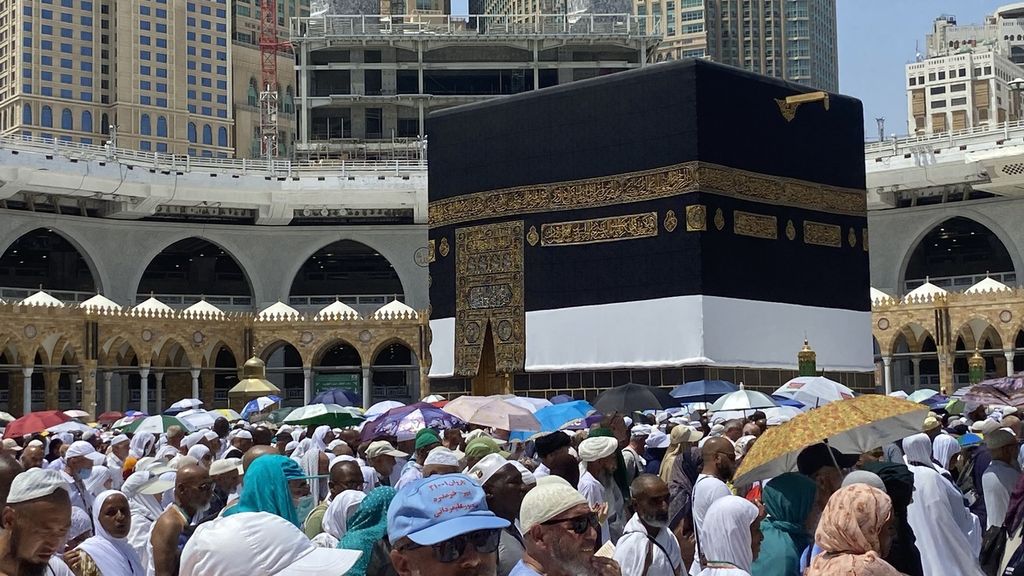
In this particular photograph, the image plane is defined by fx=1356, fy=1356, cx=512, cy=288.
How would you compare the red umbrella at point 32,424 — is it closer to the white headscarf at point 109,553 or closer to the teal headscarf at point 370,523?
the white headscarf at point 109,553

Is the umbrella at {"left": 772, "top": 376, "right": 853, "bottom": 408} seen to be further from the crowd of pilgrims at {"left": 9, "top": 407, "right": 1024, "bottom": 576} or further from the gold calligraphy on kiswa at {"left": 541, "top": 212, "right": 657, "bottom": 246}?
the gold calligraphy on kiswa at {"left": 541, "top": 212, "right": 657, "bottom": 246}

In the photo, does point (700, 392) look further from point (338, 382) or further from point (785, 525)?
point (338, 382)

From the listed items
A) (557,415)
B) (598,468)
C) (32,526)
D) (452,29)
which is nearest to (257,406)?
(557,415)

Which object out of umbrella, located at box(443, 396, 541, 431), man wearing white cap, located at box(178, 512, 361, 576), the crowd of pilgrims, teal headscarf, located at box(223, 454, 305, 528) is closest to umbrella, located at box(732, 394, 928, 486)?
the crowd of pilgrims

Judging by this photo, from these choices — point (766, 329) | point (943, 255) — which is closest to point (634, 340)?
point (766, 329)

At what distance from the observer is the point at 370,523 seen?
14.8 ft

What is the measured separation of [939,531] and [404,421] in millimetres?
5851

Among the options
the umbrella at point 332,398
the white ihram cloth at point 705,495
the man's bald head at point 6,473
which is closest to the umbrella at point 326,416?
the umbrella at point 332,398

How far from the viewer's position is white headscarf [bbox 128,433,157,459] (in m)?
12.4

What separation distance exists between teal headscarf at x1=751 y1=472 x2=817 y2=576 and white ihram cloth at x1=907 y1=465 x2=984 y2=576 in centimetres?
176

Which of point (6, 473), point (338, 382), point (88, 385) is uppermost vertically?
point (6, 473)

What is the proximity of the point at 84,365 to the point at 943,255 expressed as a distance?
31163 mm

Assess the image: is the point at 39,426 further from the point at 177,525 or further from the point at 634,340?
the point at 634,340

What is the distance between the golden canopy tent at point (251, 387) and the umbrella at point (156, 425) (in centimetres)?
707
